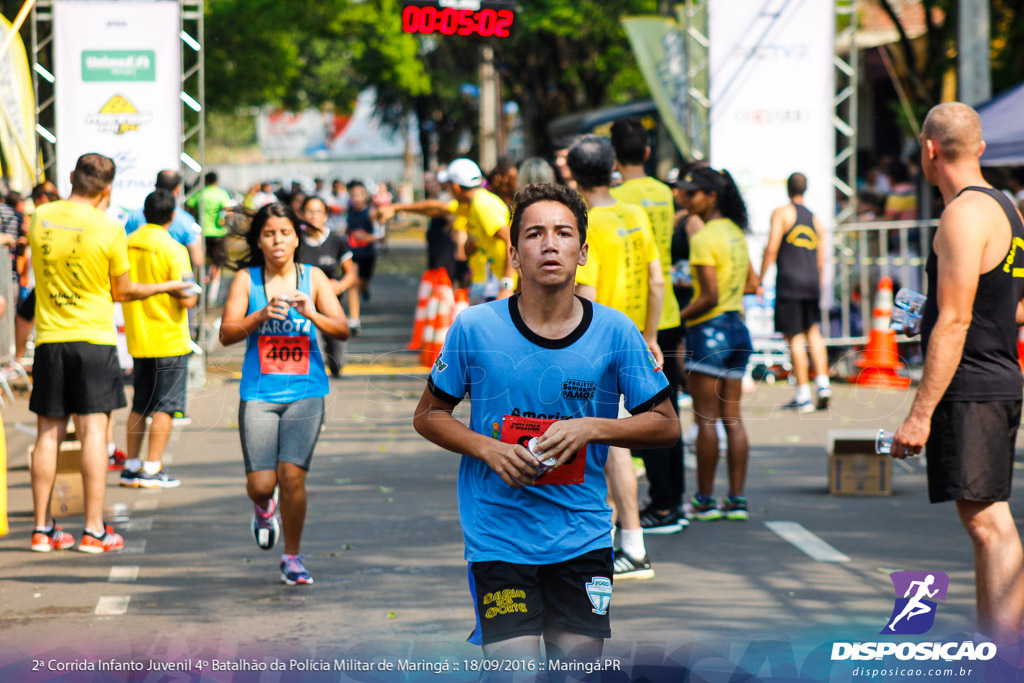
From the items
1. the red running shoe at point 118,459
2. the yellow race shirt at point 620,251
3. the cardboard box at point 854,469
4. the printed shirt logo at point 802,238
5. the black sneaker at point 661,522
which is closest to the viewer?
the yellow race shirt at point 620,251

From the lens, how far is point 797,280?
12.1 meters

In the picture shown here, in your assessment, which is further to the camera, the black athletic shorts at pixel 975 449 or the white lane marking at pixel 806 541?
the white lane marking at pixel 806 541

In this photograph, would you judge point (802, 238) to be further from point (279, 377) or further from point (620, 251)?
point (279, 377)

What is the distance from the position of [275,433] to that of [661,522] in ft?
8.02

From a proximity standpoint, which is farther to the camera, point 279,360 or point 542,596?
point 279,360

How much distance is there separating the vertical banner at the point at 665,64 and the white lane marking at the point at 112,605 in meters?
10.2

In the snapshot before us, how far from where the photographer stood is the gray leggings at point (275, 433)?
6305mm

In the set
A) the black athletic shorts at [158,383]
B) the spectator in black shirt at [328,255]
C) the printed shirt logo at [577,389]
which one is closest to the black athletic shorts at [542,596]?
the printed shirt logo at [577,389]

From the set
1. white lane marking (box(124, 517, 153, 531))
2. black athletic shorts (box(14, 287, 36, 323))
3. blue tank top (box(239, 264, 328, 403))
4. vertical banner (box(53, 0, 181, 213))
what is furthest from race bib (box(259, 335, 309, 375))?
vertical banner (box(53, 0, 181, 213))

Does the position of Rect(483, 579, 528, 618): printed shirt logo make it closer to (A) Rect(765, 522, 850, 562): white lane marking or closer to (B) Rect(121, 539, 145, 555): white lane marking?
(A) Rect(765, 522, 850, 562): white lane marking

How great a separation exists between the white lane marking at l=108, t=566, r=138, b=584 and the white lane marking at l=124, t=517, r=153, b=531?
3.07 feet

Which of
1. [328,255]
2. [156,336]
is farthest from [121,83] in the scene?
[156,336]

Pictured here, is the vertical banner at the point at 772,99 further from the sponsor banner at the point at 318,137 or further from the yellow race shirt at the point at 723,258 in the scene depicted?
the sponsor banner at the point at 318,137

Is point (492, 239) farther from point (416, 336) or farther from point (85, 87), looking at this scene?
point (416, 336)
